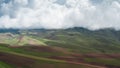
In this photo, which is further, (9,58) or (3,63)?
(9,58)

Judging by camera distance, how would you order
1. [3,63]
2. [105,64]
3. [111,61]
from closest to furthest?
[3,63]
[105,64]
[111,61]

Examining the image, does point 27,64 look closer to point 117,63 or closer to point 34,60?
point 34,60

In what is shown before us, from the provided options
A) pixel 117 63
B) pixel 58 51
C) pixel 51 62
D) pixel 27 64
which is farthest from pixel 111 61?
pixel 27 64

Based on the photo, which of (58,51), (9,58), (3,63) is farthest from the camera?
(58,51)

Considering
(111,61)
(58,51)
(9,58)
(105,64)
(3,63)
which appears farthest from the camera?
(58,51)

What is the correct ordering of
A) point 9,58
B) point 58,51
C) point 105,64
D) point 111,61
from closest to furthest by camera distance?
point 9,58
point 105,64
point 111,61
point 58,51

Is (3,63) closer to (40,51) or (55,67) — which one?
(55,67)

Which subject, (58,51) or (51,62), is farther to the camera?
(58,51)

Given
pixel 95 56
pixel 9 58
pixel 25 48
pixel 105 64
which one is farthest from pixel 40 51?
pixel 9 58
